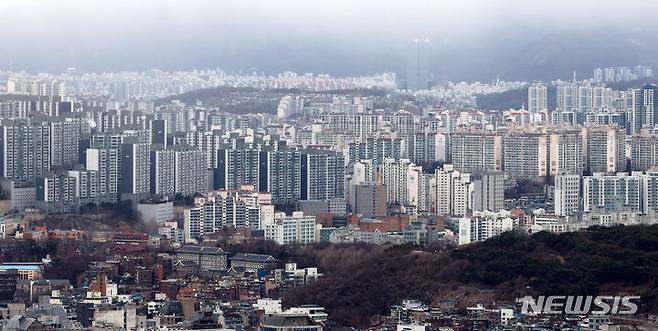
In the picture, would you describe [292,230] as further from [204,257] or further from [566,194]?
[566,194]

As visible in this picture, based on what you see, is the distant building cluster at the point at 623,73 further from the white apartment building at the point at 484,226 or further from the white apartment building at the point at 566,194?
the white apartment building at the point at 484,226

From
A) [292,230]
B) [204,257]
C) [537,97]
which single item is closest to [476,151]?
[537,97]

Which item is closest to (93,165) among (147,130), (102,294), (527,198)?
(147,130)

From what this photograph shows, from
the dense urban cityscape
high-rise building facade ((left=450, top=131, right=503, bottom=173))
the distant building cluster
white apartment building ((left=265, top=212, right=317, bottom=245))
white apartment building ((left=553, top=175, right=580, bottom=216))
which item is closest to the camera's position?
the dense urban cityscape

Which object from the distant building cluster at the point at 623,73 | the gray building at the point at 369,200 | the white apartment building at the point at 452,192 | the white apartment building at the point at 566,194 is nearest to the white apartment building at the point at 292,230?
the gray building at the point at 369,200

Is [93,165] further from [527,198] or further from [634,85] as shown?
[634,85]

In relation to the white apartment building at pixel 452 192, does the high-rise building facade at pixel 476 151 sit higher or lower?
higher

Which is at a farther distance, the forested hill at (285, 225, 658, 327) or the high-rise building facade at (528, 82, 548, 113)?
the high-rise building facade at (528, 82, 548, 113)

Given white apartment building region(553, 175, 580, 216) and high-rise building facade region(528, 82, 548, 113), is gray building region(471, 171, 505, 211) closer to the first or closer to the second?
white apartment building region(553, 175, 580, 216)

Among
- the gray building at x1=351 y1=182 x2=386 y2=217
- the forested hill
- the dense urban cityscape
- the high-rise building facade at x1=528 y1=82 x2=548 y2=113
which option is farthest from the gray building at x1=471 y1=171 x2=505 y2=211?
the high-rise building facade at x1=528 y1=82 x2=548 y2=113
